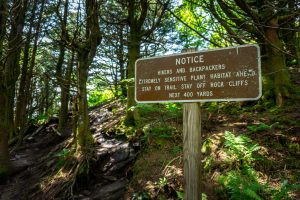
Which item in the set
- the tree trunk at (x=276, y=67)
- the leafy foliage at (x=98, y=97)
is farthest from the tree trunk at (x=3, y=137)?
the leafy foliage at (x=98, y=97)

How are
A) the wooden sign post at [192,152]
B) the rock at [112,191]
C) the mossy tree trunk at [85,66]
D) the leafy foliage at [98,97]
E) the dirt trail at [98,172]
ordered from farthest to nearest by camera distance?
the leafy foliage at [98,97] < the mossy tree trunk at [85,66] < the dirt trail at [98,172] < the rock at [112,191] < the wooden sign post at [192,152]

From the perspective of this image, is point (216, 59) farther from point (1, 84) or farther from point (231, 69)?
point (1, 84)

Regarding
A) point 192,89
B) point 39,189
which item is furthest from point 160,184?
Answer: point 39,189

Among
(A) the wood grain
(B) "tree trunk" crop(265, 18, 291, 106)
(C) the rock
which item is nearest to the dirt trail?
(C) the rock

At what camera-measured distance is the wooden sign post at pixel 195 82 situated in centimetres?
279

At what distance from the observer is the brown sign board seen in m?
2.78

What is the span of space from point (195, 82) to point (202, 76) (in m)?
0.10

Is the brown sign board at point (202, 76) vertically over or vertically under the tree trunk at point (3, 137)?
over

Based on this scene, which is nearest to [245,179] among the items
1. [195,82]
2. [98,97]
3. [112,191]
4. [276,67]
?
[195,82]

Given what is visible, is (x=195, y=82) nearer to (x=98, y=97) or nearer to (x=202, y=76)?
(x=202, y=76)

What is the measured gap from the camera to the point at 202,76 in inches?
119

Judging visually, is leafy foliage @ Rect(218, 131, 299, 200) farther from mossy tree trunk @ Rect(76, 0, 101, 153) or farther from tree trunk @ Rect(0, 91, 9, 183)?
tree trunk @ Rect(0, 91, 9, 183)

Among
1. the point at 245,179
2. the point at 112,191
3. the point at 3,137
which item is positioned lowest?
the point at 112,191

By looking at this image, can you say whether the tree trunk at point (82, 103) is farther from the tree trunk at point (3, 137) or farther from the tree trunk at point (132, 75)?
the tree trunk at point (3, 137)
